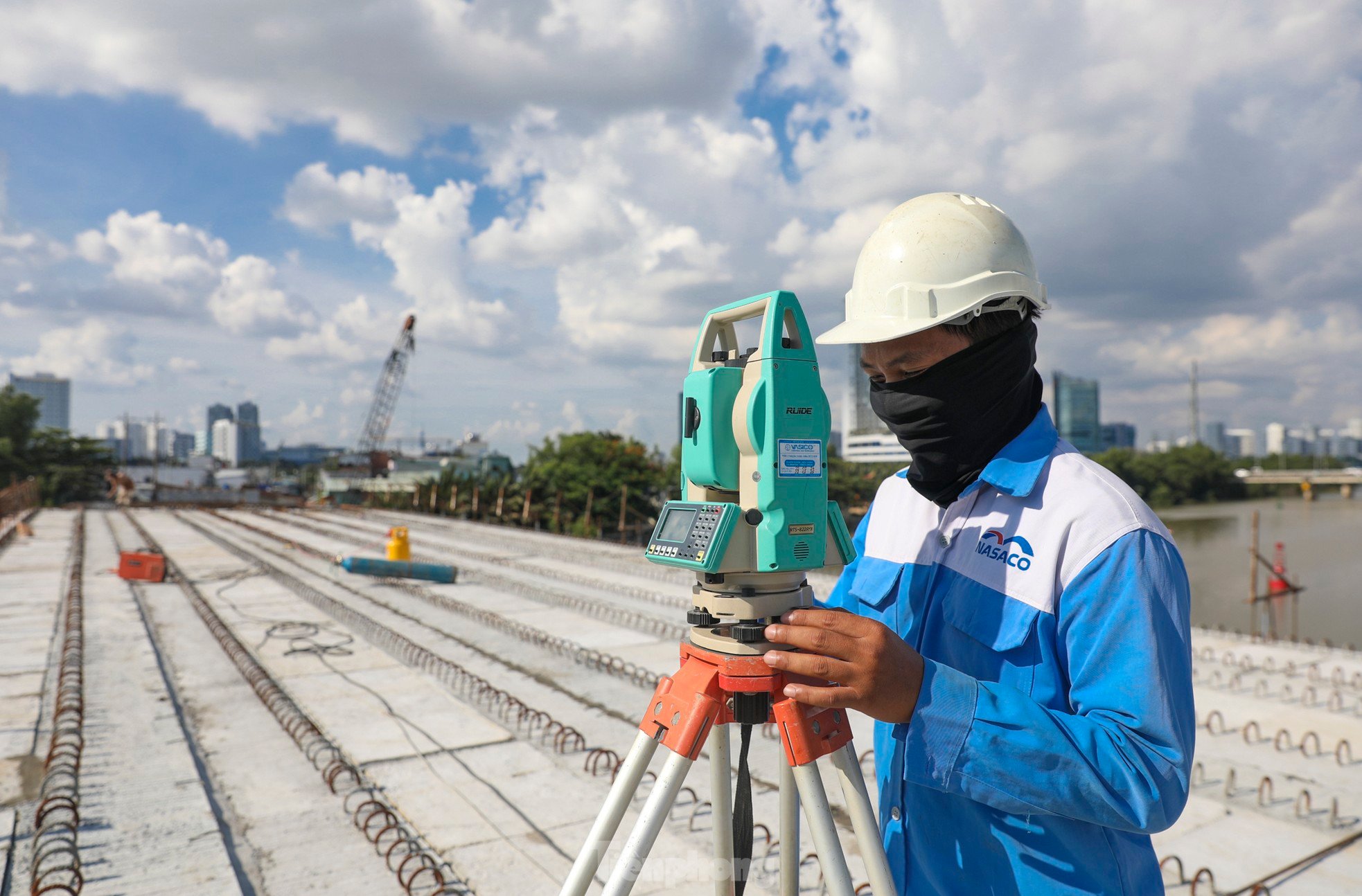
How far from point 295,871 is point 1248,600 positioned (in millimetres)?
33576

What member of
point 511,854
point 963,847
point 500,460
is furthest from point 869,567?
point 500,460

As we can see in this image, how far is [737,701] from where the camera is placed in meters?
1.43

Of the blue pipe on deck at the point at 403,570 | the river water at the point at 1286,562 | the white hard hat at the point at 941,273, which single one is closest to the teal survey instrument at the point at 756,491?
the white hard hat at the point at 941,273

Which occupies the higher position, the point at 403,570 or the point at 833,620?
the point at 833,620

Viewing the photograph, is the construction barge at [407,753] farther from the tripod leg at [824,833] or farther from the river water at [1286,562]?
the river water at [1286,562]

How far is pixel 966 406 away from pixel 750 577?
Result: 0.49 metres

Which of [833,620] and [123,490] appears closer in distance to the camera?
[833,620]

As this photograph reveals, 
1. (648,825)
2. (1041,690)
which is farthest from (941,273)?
(648,825)

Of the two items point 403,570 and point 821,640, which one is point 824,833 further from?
point 403,570

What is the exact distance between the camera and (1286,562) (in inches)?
1547


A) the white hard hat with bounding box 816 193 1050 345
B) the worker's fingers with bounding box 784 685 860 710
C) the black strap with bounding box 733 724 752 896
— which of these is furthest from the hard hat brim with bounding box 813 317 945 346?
the black strap with bounding box 733 724 752 896

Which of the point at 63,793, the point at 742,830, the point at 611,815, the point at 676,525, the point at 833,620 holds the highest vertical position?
the point at 676,525

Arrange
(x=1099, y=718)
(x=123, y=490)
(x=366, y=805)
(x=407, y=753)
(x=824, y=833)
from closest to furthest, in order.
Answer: (x=1099, y=718) → (x=824, y=833) → (x=366, y=805) → (x=407, y=753) → (x=123, y=490)

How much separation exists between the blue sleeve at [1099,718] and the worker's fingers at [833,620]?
135mm
